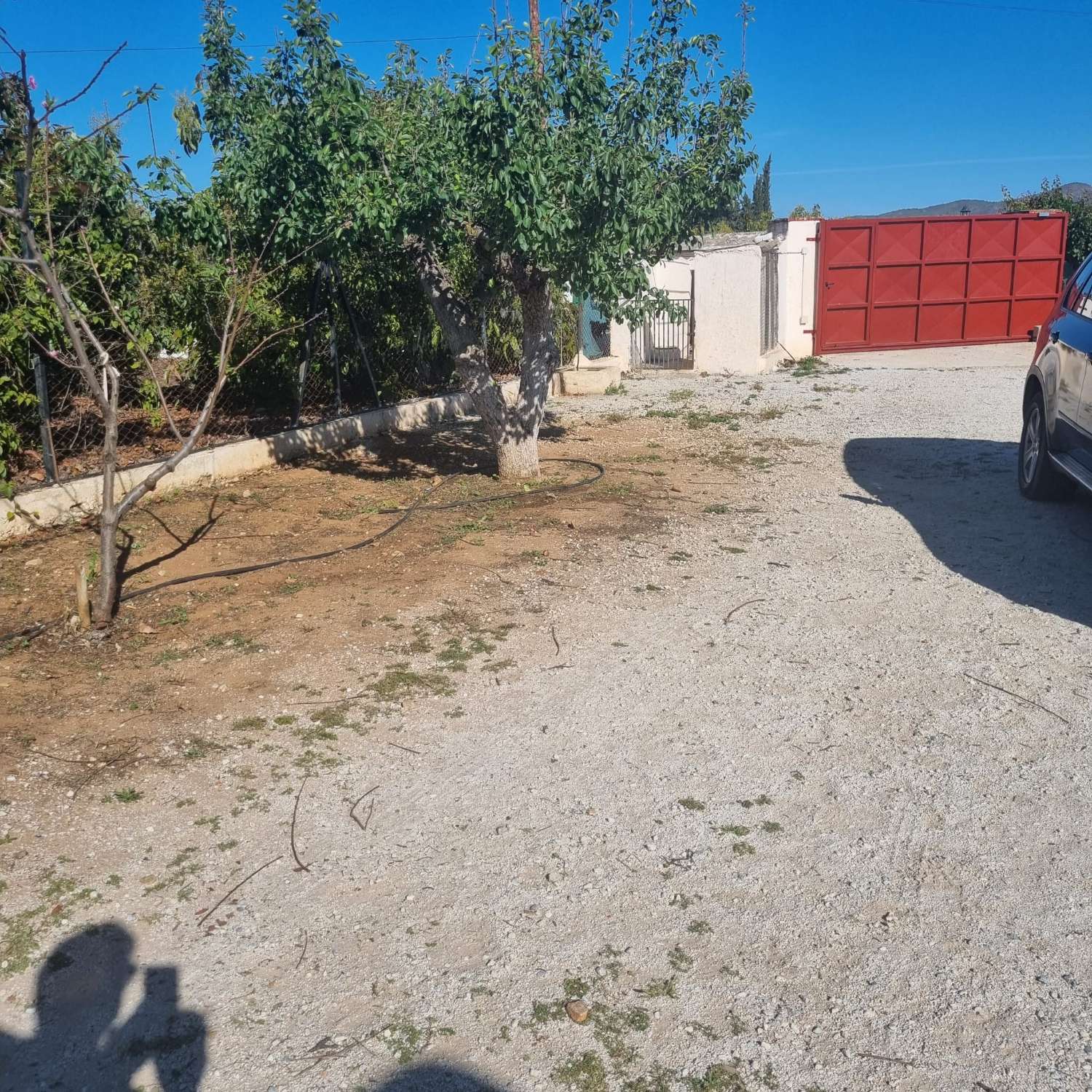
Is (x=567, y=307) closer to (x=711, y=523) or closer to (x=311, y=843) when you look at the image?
(x=711, y=523)

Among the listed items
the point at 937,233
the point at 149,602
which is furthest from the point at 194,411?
the point at 937,233

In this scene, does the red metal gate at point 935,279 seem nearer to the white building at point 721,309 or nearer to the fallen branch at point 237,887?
the white building at point 721,309

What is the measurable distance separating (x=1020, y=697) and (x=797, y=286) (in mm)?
14565

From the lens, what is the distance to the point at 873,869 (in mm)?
3432

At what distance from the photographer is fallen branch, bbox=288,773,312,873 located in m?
3.49

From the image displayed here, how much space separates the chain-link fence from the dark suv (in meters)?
4.41

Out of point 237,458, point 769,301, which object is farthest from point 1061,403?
point 769,301

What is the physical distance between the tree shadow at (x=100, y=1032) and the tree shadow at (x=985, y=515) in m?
4.80

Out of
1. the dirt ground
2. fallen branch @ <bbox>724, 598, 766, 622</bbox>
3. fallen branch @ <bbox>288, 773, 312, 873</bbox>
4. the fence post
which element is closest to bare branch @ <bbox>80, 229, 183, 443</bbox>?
the dirt ground

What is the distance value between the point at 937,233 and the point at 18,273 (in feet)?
53.2

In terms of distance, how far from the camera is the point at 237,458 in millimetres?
9125

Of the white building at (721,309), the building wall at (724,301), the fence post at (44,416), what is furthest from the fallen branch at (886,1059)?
the building wall at (724,301)

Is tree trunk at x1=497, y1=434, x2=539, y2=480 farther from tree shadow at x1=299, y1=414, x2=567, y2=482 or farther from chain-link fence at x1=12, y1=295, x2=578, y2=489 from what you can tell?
chain-link fence at x1=12, y1=295, x2=578, y2=489

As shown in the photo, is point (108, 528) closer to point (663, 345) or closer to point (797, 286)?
point (663, 345)
